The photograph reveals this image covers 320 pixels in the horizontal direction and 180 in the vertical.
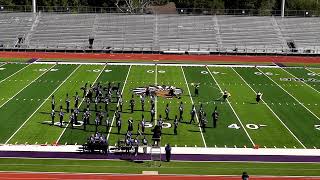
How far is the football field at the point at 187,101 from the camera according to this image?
71.1 ft

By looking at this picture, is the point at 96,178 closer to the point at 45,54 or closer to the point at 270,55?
the point at 45,54

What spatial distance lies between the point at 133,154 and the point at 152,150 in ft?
2.97

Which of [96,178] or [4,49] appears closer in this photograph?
[96,178]

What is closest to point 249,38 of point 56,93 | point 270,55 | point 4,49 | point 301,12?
point 270,55

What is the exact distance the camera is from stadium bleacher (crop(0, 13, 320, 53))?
174 feet

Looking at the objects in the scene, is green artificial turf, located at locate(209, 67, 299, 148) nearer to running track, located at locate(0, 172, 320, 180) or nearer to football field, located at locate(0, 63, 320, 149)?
football field, located at locate(0, 63, 320, 149)

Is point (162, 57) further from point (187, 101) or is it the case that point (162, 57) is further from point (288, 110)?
point (288, 110)

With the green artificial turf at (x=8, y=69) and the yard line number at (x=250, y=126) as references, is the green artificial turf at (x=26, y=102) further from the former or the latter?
the yard line number at (x=250, y=126)

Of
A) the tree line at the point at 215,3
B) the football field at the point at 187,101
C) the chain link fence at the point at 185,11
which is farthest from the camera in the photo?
the tree line at the point at 215,3

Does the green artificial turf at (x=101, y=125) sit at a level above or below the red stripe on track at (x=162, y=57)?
below

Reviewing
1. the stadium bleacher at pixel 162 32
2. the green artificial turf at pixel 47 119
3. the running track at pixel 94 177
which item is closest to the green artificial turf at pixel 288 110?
the running track at pixel 94 177

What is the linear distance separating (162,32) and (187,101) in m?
28.8

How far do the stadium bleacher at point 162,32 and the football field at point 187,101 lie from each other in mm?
11819

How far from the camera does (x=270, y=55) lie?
1997 inches
